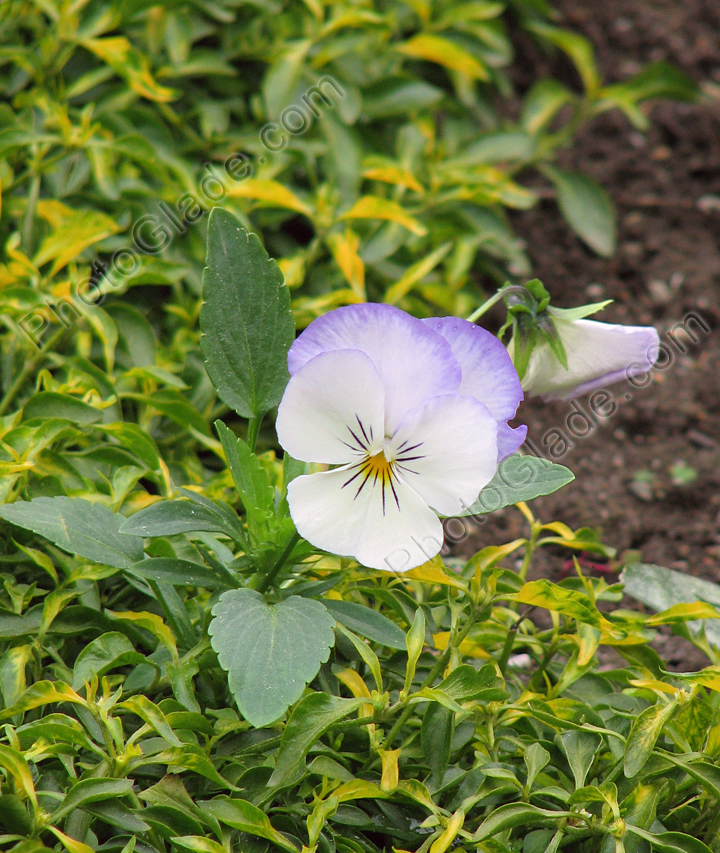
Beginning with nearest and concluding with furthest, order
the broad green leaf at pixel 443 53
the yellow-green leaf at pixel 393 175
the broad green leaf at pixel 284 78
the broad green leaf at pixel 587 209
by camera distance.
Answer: the yellow-green leaf at pixel 393 175
the broad green leaf at pixel 284 78
the broad green leaf at pixel 443 53
the broad green leaf at pixel 587 209

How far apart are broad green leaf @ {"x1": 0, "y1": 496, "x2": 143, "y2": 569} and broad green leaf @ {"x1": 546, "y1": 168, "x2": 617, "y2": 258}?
1563 mm

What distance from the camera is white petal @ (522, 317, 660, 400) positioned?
2.99ft

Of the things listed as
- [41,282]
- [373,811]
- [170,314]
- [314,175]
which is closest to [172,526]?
[373,811]

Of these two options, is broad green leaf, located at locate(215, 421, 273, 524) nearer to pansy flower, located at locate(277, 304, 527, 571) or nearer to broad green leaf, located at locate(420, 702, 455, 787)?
pansy flower, located at locate(277, 304, 527, 571)

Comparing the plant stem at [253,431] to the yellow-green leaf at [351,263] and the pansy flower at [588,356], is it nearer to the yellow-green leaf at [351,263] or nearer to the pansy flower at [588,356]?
the pansy flower at [588,356]

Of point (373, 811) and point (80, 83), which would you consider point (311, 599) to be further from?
point (80, 83)

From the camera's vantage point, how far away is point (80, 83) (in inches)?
68.3

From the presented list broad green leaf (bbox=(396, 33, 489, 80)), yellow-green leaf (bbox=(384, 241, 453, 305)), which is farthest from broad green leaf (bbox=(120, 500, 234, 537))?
broad green leaf (bbox=(396, 33, 489, 80))

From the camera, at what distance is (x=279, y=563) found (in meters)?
0.90

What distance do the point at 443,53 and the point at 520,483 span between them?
4.95 feet

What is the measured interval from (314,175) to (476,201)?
1.24 feet

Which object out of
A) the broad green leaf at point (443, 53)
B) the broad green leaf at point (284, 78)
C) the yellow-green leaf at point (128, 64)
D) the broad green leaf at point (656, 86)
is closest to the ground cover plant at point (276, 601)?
the yellow-green leaf at point (128, 64)

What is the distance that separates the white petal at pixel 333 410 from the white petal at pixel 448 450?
0.03m

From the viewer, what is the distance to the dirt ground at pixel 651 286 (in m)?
1.67
